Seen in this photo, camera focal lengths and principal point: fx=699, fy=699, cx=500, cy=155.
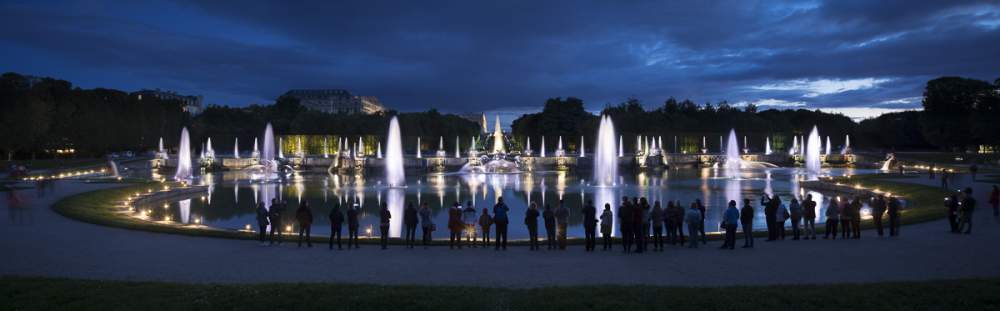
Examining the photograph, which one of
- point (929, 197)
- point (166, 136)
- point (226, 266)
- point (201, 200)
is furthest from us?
point (166, 136)

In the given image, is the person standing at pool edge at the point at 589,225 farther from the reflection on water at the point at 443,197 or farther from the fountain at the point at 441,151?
the fountain at the point at 441,151

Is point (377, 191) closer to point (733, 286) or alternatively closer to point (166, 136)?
point (733, 286)

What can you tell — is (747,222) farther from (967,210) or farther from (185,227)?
(185,227)

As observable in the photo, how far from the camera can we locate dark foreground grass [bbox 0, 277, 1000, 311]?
11656 mm

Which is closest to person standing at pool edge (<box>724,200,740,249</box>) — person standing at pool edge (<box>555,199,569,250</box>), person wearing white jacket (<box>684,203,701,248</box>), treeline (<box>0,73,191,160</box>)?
person wearing white jacket (<box>684,203,701,248</box>)

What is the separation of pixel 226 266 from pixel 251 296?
14.8 ft

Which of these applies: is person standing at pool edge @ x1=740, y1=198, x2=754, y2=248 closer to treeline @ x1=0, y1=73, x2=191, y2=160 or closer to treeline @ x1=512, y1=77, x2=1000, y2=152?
treeline @ x1=0, y1=73, x2=191, y2=160

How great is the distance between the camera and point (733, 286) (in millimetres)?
13336

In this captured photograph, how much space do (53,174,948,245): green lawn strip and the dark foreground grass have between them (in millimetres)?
7906

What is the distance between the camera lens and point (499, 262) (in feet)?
55.8

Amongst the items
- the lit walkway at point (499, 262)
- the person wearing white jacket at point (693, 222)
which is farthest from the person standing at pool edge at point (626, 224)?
the person wearing white jacket at point (693, 222)

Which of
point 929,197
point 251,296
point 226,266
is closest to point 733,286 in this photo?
point 251,296

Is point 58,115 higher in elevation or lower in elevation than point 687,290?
higher

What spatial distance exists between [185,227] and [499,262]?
13.3m
